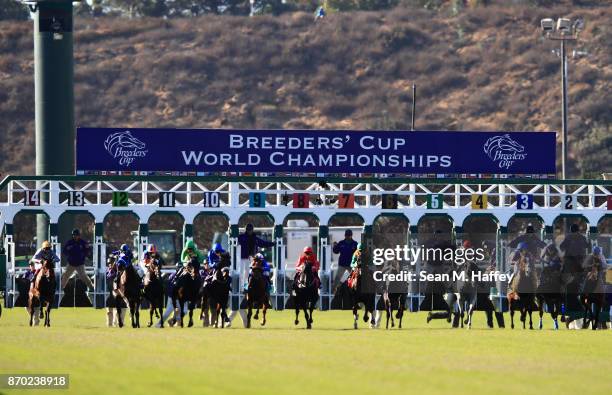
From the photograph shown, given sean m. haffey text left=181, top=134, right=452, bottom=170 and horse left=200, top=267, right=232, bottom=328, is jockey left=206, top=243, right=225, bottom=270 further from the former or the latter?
sean m. haffey text left=181, top=134, right=452, bottom=170

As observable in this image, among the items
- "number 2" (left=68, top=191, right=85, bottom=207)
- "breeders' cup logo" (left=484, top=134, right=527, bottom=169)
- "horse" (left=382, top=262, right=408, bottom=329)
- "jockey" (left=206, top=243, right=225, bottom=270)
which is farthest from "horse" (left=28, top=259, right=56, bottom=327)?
"breeders' cup logo" (left=484, top=134, right=527, bottom=169)

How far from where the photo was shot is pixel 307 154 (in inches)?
1485

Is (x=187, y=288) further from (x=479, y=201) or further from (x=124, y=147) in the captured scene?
(x=479, y=201)

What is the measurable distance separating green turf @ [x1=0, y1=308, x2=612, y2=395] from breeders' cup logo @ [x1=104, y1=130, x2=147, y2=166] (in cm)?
842

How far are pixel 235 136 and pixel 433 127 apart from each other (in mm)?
53442

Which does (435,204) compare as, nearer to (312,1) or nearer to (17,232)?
(17,232)

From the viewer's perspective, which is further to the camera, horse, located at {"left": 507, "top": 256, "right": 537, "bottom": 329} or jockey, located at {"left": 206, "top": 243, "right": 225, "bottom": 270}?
horse, located at {"left": 507, "top": 256, "right": 537, "bottom": 329}

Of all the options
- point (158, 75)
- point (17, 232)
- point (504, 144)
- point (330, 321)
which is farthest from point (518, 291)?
point (158, 75)

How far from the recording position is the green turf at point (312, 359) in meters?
17.0

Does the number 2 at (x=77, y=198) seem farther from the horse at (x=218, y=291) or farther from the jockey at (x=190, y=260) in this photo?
the horse at (x=218, y=291)

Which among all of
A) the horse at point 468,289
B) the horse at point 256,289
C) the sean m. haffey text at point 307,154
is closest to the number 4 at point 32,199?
the sean m. haffey text at point 307,154

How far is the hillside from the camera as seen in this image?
92.5 meters

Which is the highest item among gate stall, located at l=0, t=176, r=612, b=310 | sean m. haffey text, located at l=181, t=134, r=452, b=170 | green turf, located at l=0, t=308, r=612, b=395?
sean m. haffey text, located at l=181, t=134, r=452, b=170

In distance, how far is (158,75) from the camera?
328 feet
